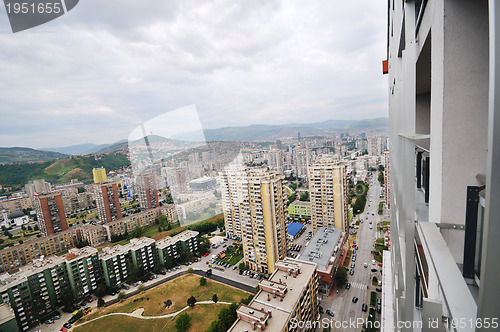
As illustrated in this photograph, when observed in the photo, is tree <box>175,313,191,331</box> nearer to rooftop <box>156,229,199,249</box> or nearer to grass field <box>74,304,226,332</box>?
grass field <box>74,304,226,332</box>

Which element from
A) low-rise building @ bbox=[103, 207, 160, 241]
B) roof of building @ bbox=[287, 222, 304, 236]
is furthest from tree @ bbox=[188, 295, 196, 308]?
low-rise building @ bbox=[103, 207, 160, 241]

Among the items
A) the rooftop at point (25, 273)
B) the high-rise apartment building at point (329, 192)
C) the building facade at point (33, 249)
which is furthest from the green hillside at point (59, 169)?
the high-rise apartment building at point (329, 192)

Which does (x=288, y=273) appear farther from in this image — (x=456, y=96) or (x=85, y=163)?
(x=85, y=163)

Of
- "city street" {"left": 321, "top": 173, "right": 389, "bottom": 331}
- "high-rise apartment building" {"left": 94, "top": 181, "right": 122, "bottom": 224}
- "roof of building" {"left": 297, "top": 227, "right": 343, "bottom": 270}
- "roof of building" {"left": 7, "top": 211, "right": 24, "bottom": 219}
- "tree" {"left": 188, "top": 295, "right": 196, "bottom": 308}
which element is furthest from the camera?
"roof of building" {"left": 7, "top": 211, "right": 24, "bottom": 219}

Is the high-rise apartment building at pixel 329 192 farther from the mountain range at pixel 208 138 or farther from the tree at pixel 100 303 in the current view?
the tree at pixel 100 303

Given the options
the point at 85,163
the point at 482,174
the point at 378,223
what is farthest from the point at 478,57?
the point at 85,163

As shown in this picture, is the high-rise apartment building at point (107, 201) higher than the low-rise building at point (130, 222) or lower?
higher
